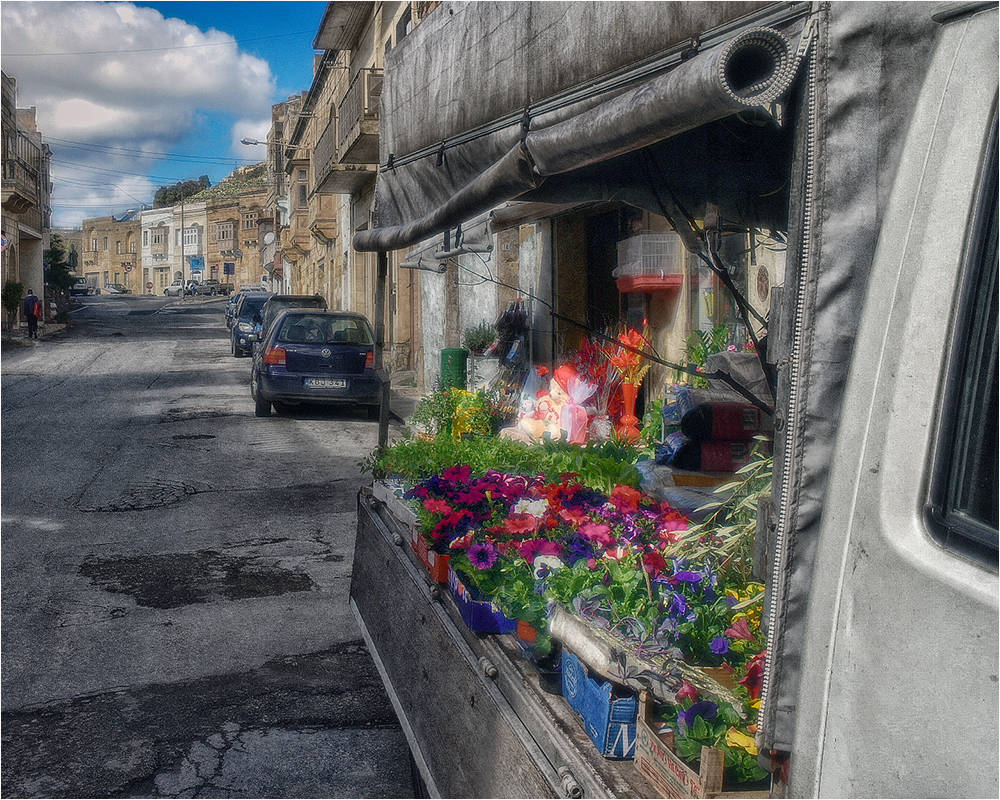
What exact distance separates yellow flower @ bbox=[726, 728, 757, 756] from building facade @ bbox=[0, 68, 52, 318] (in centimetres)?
3512

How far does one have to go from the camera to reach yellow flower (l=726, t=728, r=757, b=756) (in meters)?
1.78

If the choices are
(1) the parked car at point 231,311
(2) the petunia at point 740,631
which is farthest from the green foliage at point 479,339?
(1) the parked car at point 231,311

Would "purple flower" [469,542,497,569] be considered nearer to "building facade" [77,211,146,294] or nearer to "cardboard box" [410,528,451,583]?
"cardboard box" [410,528,451,583]

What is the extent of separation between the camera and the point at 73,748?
3699mm

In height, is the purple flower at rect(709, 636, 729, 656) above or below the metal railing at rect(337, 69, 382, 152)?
below

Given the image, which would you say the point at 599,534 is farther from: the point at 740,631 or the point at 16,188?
the point at 16,188

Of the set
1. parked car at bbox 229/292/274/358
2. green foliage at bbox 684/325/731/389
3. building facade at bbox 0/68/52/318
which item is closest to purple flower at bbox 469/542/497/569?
green foliage at bbox 684/325/731/389

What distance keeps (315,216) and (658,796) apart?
111ft

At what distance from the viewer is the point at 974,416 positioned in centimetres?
126

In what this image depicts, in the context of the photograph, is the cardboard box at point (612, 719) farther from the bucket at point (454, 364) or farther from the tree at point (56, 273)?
the tree at point (56, 273)

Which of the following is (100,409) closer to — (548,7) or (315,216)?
(548,7)

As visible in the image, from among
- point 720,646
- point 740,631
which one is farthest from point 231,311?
point 720,646

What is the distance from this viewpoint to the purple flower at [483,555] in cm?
278

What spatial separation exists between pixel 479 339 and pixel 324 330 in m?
2.42
